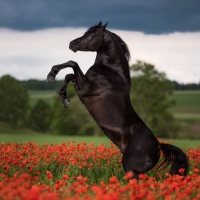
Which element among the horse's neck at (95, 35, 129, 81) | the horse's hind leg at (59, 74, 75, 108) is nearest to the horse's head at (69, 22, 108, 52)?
the horse's neck at (95, 35, 129, 81)

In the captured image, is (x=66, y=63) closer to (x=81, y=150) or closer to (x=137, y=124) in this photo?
(x=137, y=124)

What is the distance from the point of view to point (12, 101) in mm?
28203

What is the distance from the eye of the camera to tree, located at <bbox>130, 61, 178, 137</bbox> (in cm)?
2712

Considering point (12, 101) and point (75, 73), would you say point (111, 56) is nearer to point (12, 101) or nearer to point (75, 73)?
point (75, 73)

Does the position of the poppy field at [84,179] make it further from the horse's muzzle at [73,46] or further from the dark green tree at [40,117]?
the dark green tree at [40,117]

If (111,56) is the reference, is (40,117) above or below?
below

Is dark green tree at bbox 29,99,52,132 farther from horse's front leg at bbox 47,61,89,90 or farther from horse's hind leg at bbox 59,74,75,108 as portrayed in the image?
horse's front leg at bbox 47,61,89,90

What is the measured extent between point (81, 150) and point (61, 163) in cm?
179

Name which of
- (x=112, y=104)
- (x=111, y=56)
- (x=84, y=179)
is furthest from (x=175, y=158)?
(x=84, y=179)

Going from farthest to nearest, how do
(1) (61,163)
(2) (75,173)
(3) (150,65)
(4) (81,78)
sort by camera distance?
(3) (150,65)
(1) (61,163)
(2) (75,173)
(4) (81,78)

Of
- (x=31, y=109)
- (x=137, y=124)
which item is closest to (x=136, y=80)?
(x=31, y=109)

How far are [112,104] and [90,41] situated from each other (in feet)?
3.58

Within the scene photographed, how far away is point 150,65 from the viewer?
27703 mm

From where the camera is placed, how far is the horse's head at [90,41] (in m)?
7.06
